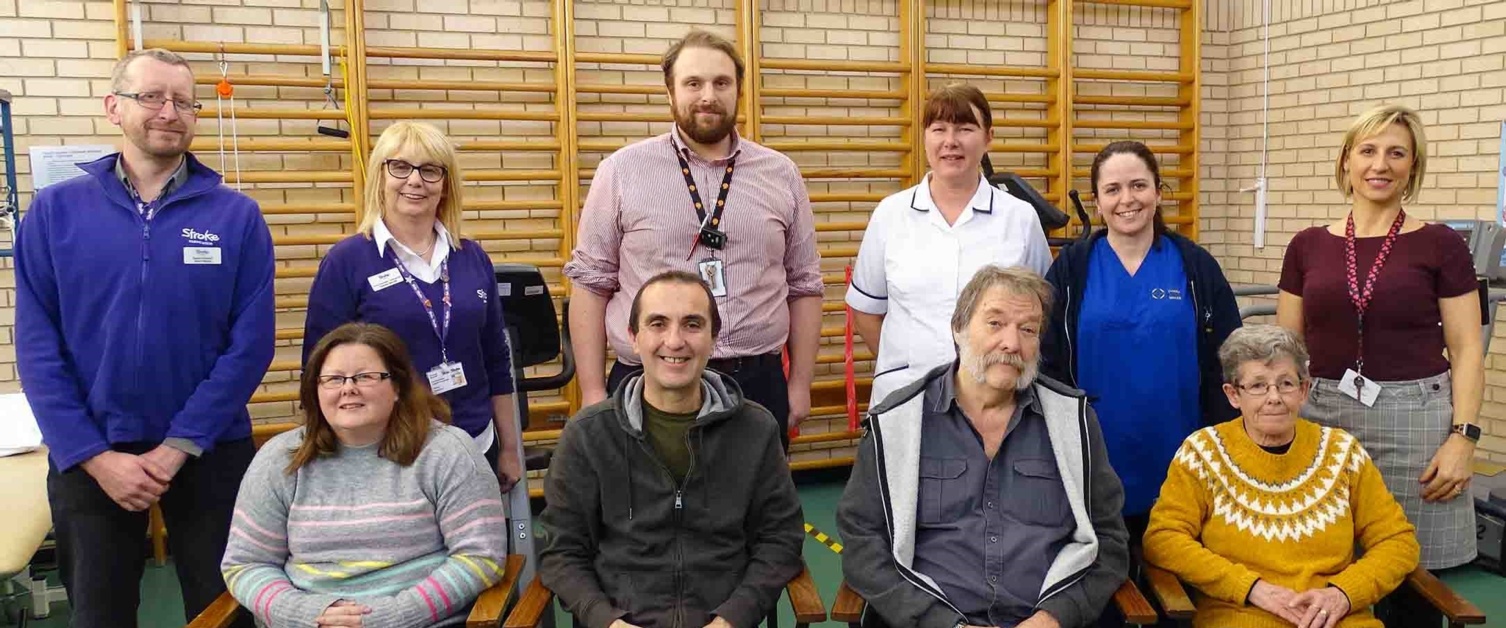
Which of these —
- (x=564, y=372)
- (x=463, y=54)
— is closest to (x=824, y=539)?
(x=564, y=372)

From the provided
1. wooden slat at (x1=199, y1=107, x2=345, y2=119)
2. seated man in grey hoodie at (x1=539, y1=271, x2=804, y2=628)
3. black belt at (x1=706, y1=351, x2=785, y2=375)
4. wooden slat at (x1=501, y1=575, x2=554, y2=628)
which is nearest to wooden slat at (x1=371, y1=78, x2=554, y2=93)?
wooden slat at (x1=199, y1=107, x2=345, y2=119)

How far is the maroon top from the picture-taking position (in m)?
2.29

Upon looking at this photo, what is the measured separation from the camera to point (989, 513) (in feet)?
6.61

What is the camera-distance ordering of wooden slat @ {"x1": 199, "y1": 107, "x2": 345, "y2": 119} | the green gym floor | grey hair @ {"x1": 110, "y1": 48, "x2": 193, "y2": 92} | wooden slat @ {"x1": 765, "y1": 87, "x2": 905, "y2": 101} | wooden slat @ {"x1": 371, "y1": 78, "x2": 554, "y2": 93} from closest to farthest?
grey hair @ {"x1": 110, "y1": 48, "x2": 193, "y2": 92}
the green gym floor
wooden slat @ {"x1": 199, "y1": 107, "x2": 345, "y2": 119}
wooden slat @ {"x1": 371, "y1": 78, "x2": 554, "y2": 93}
wooden slat @ {"x1": 765, "y1": 87, "x2": 905, "y2": 101}

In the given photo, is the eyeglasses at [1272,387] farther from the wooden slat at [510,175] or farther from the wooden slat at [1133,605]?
the wooden slat at [510,175]

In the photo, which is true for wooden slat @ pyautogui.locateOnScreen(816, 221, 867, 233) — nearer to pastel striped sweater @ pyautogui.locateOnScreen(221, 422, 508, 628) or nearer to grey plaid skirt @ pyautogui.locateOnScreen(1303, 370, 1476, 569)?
grey plaid skirt @ pyautogui.locateOnScreen(1303, 370, 1476, 569)

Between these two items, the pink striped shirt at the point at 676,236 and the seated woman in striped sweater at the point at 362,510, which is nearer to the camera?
the seated woman in striped sweater at the point at 362,510

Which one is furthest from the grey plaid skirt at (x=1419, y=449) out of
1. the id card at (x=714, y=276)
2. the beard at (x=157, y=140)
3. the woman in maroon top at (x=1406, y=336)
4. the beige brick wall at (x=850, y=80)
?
the beard at (x=157, y=140)

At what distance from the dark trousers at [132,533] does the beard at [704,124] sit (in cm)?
126

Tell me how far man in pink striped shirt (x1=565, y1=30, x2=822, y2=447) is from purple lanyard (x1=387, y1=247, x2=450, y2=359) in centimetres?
33

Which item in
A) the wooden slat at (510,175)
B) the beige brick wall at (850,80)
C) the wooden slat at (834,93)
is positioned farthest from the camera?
the wooden slat at (834,93)

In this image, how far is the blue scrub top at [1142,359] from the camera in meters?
2.29

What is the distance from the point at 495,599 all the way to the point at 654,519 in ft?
1.17

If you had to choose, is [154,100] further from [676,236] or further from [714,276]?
[714,276]
